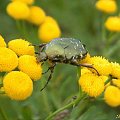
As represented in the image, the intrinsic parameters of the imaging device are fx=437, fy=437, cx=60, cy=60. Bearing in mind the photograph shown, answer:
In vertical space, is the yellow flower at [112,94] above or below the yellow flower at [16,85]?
below

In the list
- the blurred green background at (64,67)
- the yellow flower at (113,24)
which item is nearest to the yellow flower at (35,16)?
the blurred green background at (64,67)

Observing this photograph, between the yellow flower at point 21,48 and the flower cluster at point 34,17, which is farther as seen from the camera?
the flower cluster at point 34,17

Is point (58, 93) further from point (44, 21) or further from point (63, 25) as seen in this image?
point (63, 25)

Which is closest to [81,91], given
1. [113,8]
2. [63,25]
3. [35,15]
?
[35,15]

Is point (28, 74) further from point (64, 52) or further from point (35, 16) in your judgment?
point (35, 16)

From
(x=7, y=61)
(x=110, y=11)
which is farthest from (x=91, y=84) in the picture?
(x=110, y=11)

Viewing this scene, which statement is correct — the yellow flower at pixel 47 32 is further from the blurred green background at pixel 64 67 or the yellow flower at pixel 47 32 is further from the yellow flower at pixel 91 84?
the yellow flower at pixel 91 84
